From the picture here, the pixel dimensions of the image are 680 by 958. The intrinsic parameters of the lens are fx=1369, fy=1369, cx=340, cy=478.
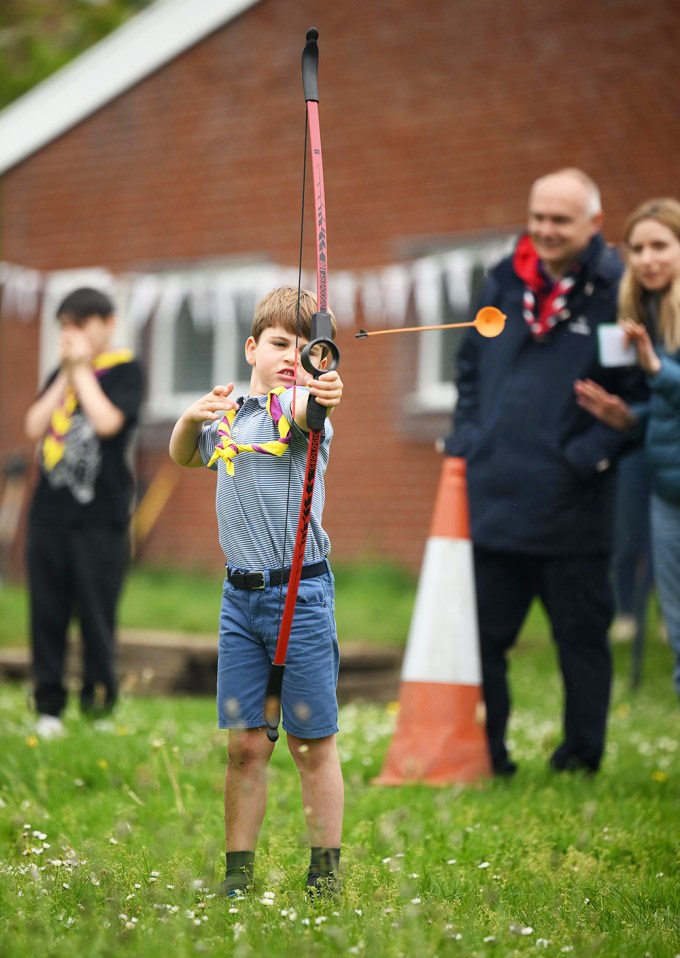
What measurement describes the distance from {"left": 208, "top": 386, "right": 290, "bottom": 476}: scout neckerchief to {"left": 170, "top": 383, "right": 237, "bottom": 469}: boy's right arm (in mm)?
77

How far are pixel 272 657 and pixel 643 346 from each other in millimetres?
1935

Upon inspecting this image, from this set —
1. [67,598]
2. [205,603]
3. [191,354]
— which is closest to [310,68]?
[67,598]

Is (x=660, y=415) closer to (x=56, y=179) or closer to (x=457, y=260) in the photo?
(x=457, y=260)

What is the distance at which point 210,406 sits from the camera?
322 cm

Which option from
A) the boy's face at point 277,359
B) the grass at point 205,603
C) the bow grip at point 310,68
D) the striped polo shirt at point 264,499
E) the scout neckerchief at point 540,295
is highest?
the bow grip at point 310,68

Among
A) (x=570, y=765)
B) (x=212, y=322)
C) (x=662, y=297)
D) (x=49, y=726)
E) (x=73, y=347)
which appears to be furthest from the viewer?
(x=212, y=322)

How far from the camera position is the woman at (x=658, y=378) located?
15.1 ft

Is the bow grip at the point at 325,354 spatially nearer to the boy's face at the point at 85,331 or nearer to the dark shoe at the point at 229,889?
the dark shoe at the point at 229,889

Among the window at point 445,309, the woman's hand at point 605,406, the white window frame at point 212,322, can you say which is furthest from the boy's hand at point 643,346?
the white window frame at point 212,322

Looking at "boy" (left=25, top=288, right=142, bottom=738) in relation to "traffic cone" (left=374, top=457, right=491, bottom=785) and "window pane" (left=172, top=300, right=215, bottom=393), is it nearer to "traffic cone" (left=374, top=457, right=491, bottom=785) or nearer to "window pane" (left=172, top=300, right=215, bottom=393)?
"traffic cone" (left=374, top=457, right=491, bottom=785)

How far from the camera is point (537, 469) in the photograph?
484 cm

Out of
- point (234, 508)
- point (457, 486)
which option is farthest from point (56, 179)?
point (234, 508)

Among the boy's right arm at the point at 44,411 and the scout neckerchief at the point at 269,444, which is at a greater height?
the boy's right arm at the point at 44,411

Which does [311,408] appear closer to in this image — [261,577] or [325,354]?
[325,354]
